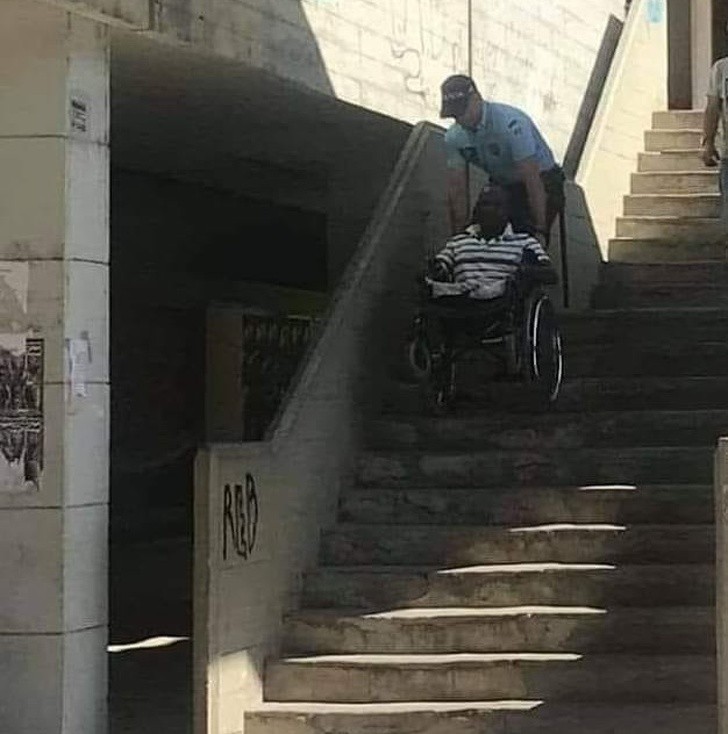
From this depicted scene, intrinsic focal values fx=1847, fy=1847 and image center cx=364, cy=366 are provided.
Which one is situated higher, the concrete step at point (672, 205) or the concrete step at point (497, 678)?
the concrete step at point (672, 205)

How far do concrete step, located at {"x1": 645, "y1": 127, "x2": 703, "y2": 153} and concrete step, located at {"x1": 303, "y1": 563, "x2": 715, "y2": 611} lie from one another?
6.67 metres

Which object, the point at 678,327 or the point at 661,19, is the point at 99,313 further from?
the point at 661,19

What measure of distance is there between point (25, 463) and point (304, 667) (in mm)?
1592

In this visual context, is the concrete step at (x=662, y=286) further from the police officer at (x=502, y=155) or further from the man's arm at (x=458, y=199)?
the man's arm at (x=458, y=199)

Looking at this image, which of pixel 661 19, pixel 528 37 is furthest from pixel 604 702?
pixel 661 19

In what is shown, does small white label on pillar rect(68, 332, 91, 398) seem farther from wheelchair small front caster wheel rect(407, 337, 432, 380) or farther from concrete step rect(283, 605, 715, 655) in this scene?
wheelchair small front caster wheel rect(407, 337, 432, 380)

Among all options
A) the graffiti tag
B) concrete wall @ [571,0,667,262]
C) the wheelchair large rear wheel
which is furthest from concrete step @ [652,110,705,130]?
the graffiti tag

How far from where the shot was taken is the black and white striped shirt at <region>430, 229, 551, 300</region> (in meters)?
9.85

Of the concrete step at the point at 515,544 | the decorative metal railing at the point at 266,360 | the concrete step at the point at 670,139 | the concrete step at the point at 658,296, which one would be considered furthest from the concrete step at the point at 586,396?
the decorative metal railing at the point at 266,360

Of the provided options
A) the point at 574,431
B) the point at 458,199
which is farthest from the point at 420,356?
the point at 458,199

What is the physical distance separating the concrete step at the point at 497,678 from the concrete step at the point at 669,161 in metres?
6.87

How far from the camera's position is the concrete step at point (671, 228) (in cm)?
1317

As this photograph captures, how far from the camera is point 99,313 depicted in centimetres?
822

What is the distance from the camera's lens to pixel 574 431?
9.84m
